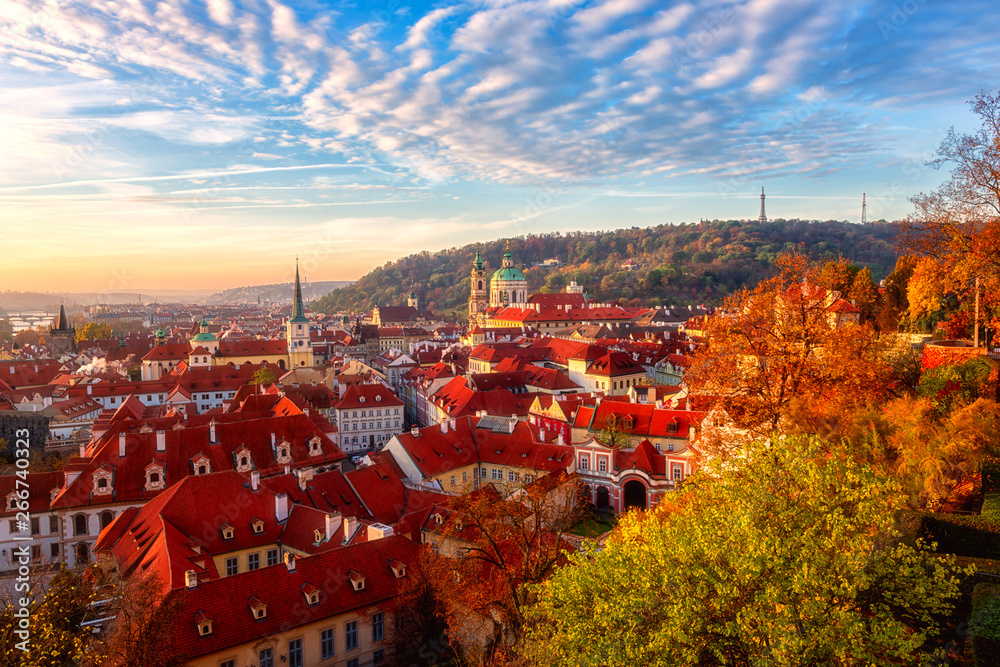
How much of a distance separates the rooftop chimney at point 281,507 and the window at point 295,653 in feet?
30.8

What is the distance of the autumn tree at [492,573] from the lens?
1888cm

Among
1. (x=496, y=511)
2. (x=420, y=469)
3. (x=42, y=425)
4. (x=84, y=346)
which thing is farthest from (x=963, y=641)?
(x=84, y=346)

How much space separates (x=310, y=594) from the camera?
72.4 ft

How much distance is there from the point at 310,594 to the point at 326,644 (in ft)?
6.31

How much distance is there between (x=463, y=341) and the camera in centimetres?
11644

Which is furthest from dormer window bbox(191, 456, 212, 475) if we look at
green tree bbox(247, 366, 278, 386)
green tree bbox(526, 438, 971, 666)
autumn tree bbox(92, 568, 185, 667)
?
green tree bbox(247, 366, 278, 386)

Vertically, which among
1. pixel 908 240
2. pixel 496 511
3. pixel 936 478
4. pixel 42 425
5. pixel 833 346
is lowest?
pixel 42 425

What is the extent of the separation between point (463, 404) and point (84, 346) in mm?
102722

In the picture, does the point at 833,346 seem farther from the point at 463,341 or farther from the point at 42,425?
the point at 463,341

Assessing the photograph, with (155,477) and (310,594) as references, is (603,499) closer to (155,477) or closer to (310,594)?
(310,594)

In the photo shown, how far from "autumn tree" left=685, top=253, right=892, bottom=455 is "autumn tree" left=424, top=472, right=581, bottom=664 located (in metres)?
7.34

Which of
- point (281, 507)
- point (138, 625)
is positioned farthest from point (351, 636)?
point (281, 507)

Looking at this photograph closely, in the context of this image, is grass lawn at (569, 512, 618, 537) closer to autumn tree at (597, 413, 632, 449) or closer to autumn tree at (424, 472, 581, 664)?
autumn tree at (597, 413, 632, 449)

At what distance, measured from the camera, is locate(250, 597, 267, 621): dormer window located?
2100cm
